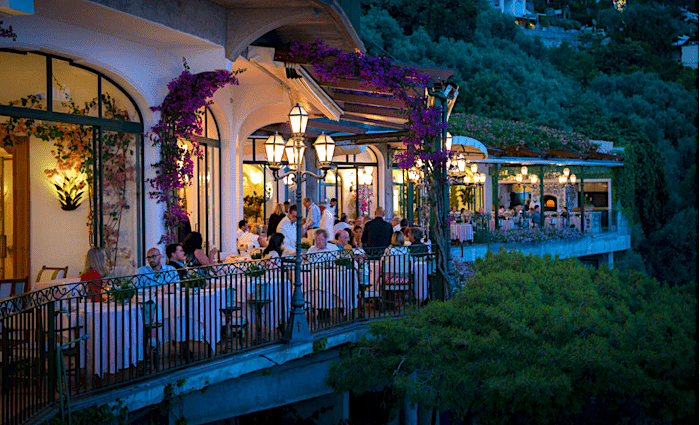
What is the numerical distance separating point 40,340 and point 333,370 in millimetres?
3248

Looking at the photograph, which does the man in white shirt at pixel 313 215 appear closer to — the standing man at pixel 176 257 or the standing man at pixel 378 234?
the standing man at pixel 378 234

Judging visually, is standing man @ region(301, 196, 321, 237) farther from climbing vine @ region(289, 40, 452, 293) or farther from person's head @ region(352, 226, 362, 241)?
climbing vine @ region(289, 40, 452, 293)

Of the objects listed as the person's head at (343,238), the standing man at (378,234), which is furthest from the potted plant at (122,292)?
A: the standing man at (378,234)

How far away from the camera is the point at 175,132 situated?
1033 cm

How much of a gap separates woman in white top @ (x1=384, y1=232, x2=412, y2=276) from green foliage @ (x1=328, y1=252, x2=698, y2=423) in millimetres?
1935

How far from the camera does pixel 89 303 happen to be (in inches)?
271

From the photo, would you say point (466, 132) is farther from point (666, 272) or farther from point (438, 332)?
point (438, 332)

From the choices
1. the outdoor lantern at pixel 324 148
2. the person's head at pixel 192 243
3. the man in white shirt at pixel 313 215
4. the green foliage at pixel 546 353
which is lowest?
the green foliage at pixel 546 353

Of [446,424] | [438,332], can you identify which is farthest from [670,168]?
[438,332]

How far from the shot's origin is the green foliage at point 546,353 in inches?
229

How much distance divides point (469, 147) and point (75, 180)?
12.5 m

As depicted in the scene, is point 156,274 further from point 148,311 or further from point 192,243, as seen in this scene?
point 192,243

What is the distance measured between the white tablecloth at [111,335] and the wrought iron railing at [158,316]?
1 cm

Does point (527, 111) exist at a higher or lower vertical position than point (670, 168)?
higher
